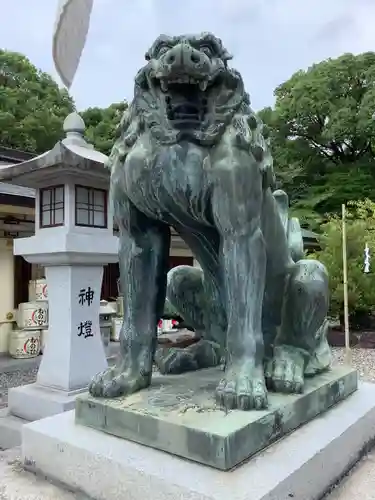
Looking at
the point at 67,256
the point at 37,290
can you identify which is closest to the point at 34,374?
the point at 37,290

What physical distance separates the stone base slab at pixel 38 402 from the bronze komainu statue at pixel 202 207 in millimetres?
2300

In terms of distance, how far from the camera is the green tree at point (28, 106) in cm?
1242

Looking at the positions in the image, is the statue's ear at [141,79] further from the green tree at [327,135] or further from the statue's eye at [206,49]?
the green tree at [327,135]

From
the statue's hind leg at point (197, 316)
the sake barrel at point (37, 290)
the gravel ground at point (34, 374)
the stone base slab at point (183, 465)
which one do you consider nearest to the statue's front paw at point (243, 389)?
the stone base slab at point (183, 465)

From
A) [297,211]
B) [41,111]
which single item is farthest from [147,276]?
[41,111]

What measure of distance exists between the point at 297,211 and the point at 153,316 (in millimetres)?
11814

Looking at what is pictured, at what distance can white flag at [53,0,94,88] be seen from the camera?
10.7 feet

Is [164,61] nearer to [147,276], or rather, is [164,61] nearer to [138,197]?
[138,197]

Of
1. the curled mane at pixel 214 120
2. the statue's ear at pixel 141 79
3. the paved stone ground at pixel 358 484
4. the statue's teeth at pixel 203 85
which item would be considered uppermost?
the statue's ear at pixel 141 79

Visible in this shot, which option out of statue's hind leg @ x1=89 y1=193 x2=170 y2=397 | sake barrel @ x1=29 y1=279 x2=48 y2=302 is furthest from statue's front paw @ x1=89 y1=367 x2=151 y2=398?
sake barrel @ x1=29 y1=279 x2=48 y2=302

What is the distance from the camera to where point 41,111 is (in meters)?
12.8

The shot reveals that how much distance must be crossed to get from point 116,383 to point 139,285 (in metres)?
0.30

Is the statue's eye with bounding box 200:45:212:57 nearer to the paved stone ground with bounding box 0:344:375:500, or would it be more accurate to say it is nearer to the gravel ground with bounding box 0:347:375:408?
the paved stone ground with bounding box 0:344:375:500

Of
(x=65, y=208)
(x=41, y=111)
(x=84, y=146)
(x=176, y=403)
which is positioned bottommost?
(x=176, y=403)
